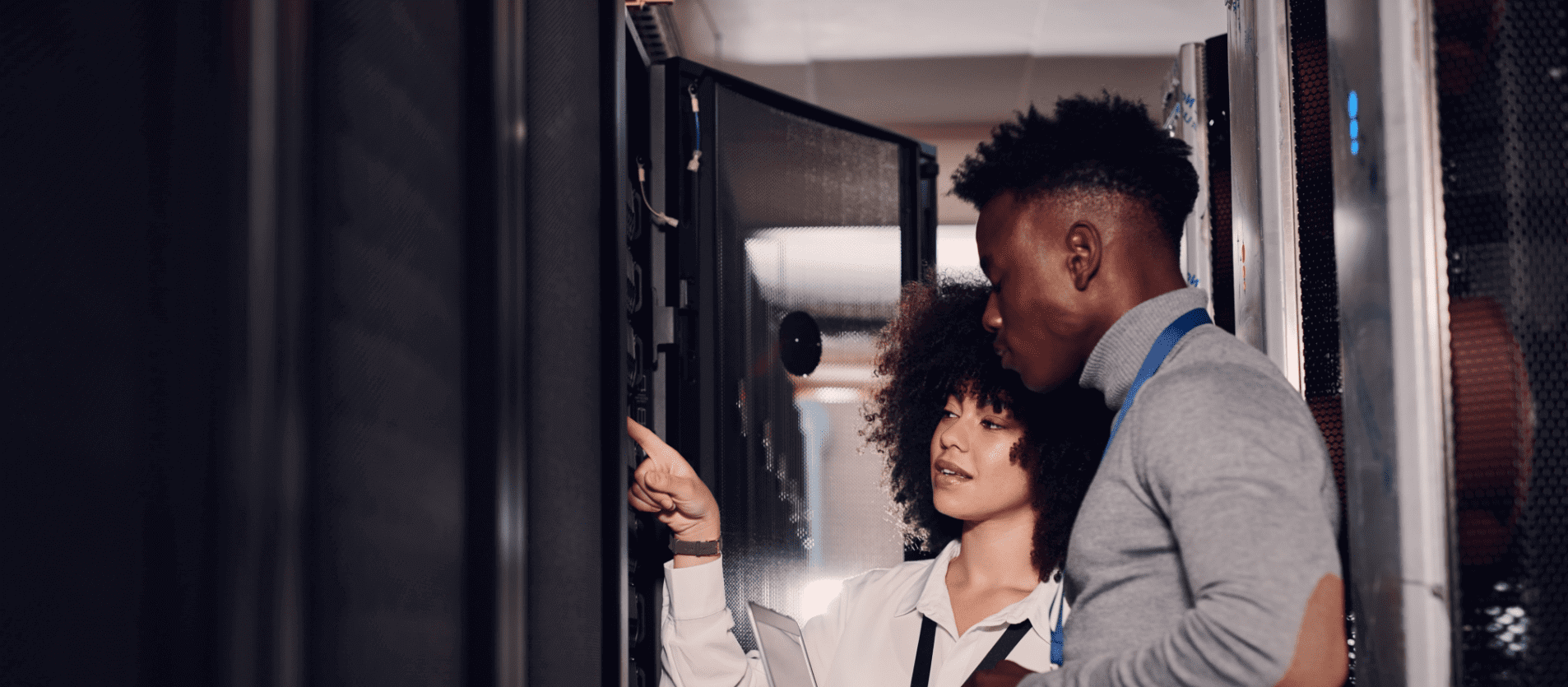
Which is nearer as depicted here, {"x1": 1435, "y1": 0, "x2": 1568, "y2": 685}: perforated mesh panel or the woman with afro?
{"x1": 1435, "y1": 0, "x2": 1568, "y2": 685}: perforated mesh panel

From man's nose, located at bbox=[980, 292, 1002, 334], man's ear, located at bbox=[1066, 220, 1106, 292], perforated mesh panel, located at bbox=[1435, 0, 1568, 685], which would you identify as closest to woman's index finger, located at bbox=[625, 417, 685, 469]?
man's nose, located at bbox=[980, 292, 1002, 334]

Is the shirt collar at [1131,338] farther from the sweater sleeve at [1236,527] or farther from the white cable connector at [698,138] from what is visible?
the white cable connector at [698,138]

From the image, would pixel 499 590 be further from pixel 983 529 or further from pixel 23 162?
pixel 983 529

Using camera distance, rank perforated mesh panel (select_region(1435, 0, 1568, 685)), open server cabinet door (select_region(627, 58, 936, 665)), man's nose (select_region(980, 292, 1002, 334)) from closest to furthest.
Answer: perforated mesh panel (select_region(1435, 0, 1568, 685)) < man's nose (select_region(980, 292, 1002, 334)) < open server cabinet door (select_region(627, 58, 936, 665))

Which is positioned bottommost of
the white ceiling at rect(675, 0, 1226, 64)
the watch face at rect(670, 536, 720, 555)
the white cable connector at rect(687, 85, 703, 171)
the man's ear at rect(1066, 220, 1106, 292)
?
the watch face at rect(670, 536, 720, 555)

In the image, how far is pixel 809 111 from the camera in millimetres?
2305

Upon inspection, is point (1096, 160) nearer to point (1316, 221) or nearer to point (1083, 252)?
point (1083, 252)

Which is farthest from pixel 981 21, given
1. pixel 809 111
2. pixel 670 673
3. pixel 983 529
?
pixel 670 673

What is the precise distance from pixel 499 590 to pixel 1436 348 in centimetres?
90

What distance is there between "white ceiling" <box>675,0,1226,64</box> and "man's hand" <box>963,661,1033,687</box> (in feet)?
10.4

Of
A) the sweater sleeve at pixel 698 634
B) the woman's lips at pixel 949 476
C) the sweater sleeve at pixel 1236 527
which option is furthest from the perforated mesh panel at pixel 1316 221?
the sweater sleeve at pixel 698 634

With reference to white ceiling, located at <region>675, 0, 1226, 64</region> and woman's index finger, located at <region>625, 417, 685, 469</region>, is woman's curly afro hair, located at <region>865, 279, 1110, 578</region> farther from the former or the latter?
white ceiling, located at <region>675, 0, 1226, 64</region>

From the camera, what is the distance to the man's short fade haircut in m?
1.33

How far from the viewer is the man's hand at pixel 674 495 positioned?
1.72 m
